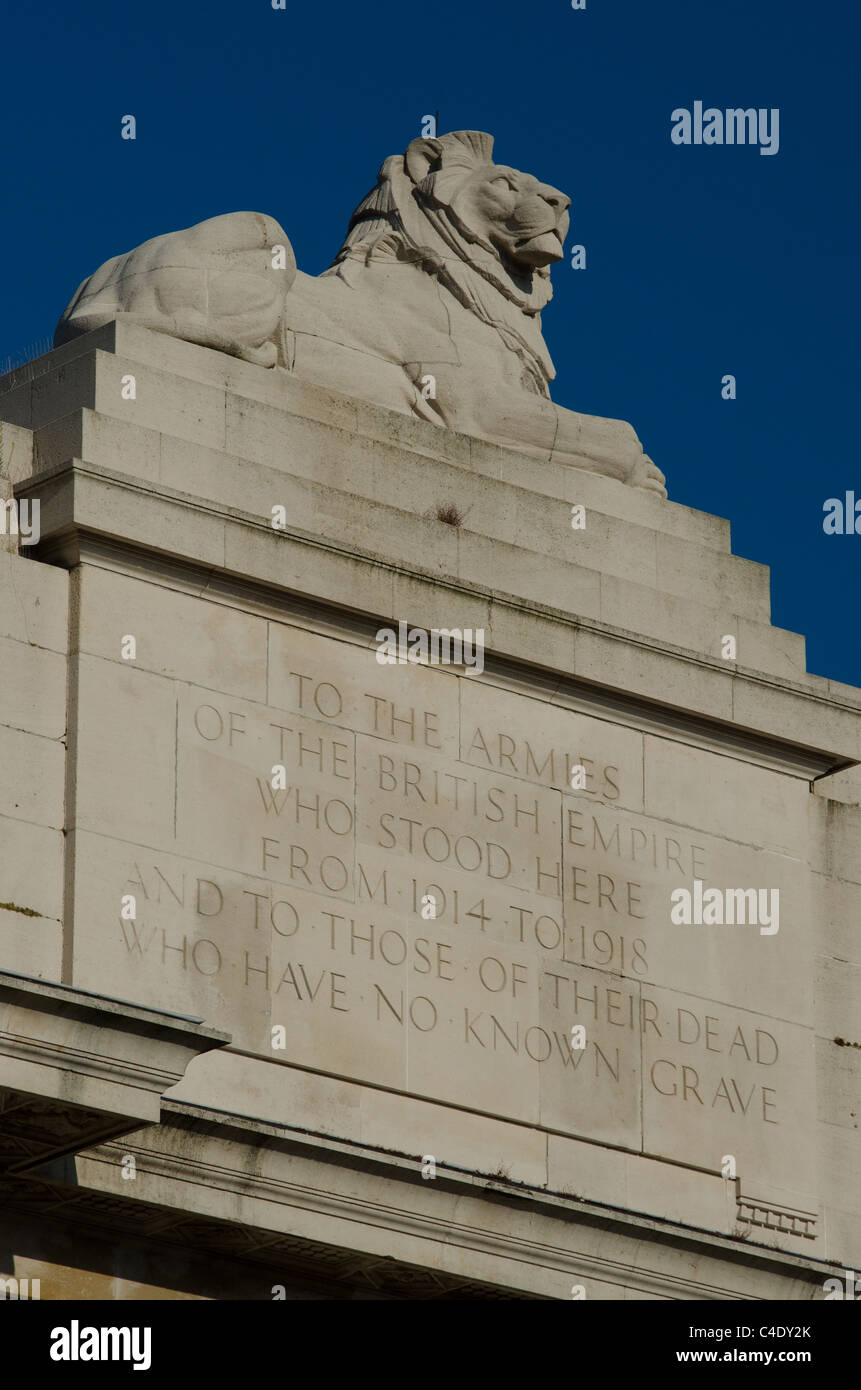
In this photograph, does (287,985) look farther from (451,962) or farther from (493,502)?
(493,502)

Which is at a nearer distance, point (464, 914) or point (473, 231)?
point (464, 914)

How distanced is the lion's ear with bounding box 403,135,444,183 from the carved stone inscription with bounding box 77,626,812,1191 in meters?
5.05

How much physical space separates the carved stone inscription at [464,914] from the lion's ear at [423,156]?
16.6ft

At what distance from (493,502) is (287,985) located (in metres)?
4.61

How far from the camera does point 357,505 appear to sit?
78.2ft

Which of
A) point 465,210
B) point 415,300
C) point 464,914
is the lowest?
point 464,914

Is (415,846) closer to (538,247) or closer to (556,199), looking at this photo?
(538,247)

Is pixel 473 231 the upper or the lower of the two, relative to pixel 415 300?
upper

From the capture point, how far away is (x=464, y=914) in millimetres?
23156

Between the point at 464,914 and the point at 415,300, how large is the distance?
5.37 metres

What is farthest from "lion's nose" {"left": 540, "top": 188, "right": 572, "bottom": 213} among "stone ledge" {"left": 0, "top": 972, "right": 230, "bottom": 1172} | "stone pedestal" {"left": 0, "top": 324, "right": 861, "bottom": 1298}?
"stone ledge" {"left": 0, "top": 972, "right": 230, "bottom": 1172}

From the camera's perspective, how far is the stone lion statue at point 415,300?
24.5m

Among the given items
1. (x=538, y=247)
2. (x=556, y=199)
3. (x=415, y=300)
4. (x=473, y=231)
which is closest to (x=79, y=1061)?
(x=415, y=300)

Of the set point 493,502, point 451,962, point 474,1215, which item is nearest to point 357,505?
point 493,502
